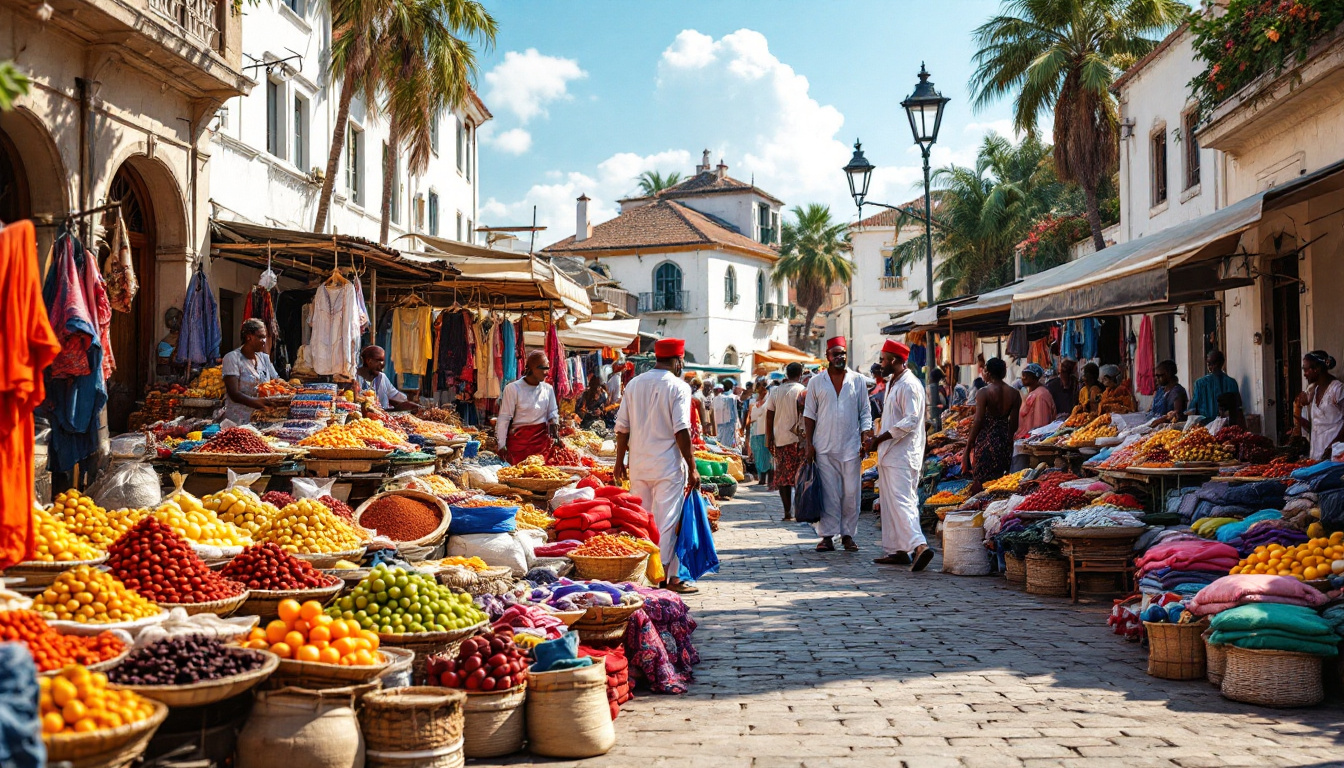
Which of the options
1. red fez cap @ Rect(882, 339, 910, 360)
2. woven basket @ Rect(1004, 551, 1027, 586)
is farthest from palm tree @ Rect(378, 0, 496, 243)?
woven basket @ Rect(1004, 551, 1027, 586)

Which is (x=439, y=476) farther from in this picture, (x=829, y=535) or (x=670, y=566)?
(x=829, y=535)

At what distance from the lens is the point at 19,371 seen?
4414 millimetres

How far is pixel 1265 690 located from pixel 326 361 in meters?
9.57

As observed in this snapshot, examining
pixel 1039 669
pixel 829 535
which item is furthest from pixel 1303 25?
pixel 1039 669

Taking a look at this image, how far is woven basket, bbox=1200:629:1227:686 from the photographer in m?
6.50

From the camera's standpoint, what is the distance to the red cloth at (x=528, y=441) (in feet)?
39.5

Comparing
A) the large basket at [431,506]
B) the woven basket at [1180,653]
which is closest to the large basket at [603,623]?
the large basket at [431,506]

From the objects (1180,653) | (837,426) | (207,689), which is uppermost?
(837,426)

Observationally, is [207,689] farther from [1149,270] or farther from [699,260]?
[699,260]

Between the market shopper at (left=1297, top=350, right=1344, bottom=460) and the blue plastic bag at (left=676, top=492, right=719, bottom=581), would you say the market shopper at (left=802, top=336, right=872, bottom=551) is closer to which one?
the blue plastic bag at (left=676, top=492, right=719, bottom=581)

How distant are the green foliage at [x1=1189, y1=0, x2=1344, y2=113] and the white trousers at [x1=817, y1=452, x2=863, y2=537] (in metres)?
6.10

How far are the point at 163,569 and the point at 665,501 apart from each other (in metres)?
4.96

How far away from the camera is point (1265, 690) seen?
609 cm

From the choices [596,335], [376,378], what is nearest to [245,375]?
[376,378]
